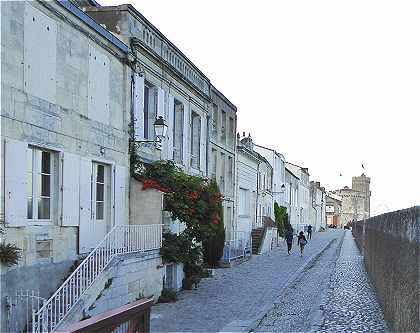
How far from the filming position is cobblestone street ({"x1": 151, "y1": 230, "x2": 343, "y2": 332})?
11.6 m

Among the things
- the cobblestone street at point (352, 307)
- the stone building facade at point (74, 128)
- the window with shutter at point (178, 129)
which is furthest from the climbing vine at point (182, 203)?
the cobblestone street at point (352, 307)

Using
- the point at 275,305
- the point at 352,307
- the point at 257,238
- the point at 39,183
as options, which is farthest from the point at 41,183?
the point at 257,238

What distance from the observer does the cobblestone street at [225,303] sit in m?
11.6

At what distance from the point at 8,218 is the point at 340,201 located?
128 meters

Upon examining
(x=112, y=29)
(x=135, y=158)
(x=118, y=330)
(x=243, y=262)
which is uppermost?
(x=112, y=29)

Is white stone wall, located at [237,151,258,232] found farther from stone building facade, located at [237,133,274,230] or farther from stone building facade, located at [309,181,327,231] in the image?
stone building facade, located at [309,181,327,231]

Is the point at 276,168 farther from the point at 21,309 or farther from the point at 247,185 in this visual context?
the point at 21,309

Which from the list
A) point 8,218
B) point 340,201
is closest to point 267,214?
point 8,218

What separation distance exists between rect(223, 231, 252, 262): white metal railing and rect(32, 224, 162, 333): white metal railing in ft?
31.5

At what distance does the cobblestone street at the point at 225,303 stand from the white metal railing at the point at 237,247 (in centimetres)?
123

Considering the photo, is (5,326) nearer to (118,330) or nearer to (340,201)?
(118,330)

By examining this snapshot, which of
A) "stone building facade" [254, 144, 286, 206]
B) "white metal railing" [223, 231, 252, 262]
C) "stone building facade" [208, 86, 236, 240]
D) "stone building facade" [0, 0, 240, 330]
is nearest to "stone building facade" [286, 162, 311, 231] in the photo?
"stone building facade" [254, 144, 286, 206]

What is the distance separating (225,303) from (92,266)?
4578 mm

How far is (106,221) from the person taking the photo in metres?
13.6
